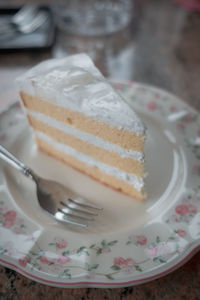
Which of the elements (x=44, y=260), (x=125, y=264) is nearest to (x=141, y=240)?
(x=125, y=264)

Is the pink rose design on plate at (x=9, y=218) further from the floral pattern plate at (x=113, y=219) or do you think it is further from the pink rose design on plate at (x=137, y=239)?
the pink rose design on plate at (x=137, y=239)

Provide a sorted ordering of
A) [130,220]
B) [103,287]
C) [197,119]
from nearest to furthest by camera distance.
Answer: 1. [103,287]
2. [130,220]
3. [197,119]

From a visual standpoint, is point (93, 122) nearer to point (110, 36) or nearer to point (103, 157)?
point (103, 157)

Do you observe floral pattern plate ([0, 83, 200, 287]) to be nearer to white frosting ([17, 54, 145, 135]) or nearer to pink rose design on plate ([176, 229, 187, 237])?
pink rose design on plate ([176, 229, 187, 237])

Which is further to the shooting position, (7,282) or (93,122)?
(93,122)

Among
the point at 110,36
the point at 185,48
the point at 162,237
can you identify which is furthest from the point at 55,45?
the point at 162,237

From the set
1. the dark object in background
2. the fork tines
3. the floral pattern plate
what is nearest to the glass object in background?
the dark object in background
